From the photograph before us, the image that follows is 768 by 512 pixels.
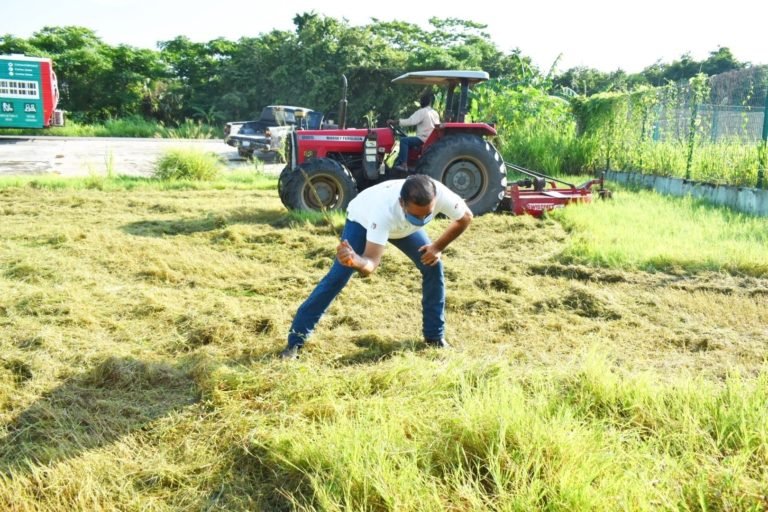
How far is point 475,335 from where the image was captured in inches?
167

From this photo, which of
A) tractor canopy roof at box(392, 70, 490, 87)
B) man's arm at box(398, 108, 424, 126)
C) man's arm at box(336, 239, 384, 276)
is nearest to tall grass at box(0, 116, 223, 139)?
tractor canopy roof at box(392, 70, 490, 87)

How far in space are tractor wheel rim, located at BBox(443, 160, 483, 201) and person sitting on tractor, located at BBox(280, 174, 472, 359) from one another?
14.1 feet

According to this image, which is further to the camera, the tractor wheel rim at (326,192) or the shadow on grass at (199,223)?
the tractor wheel rim at (326,192)

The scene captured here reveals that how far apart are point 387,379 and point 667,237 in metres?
4.31

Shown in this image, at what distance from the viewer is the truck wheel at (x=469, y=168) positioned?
8.02 m

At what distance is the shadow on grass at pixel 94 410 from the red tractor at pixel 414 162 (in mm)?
4565

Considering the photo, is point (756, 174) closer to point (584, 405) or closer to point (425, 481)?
point (584, 405)

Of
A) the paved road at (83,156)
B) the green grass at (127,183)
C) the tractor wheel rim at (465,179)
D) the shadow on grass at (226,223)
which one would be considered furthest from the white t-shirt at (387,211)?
the paved road at (83,156)

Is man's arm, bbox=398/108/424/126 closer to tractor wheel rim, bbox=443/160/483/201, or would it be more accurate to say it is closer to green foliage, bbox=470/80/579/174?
tractor wheel rim, bbox=443/160/483/201

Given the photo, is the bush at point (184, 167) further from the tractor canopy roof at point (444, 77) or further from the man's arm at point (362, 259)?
the man's arm at point (362, 259)

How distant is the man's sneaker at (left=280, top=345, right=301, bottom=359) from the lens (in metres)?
3.76

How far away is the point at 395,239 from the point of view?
12.9 feet

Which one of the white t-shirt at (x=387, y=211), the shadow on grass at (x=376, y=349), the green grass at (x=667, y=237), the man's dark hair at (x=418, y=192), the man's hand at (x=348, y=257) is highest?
the man's dark hair at (x=418, y=192)

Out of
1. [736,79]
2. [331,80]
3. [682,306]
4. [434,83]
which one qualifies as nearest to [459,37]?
[331,80]
